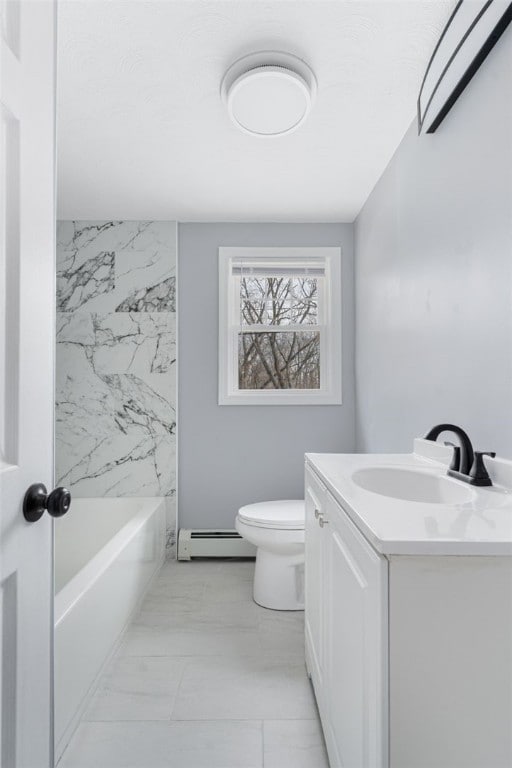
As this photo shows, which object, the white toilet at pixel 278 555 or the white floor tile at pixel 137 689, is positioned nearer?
the white floor tile at pixel 137 689

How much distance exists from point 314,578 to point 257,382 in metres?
1.85

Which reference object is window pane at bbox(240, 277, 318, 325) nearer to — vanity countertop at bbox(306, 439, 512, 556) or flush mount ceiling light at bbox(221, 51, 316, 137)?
flush mount ceiling light at bbox(221, 51, 316, 137)

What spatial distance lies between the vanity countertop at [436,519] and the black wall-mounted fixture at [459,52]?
1130 mm

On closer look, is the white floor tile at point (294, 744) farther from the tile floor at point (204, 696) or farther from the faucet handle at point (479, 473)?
the faucet handle at point (479, 473)

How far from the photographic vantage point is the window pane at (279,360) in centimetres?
333

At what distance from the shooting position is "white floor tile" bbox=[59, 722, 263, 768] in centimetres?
142

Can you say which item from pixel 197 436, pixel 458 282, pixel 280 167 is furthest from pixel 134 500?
pixel 458 282

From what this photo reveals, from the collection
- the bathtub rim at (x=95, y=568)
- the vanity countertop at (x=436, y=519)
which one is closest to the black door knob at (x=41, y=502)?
the bathtub rim at (x=95, y=568)

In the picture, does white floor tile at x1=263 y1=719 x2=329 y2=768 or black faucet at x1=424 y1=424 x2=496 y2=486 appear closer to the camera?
black faucet at x1=424 y1=424 x2=496 y2=486

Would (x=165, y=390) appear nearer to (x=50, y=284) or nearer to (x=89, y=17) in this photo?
(x=89, y=17)

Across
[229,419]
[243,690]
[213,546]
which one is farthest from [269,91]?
[213,546]

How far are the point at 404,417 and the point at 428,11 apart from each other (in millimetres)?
1504

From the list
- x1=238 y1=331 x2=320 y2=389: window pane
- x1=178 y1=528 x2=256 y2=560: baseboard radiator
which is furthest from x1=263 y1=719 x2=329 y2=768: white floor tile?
x1=238 y1=331 x2=320 y2=389: window pane

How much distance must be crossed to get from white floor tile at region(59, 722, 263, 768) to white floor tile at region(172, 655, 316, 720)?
0.06 metres
